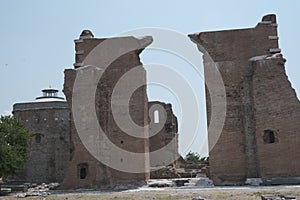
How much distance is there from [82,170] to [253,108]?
8628 mm

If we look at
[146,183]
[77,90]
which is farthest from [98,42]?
[146,183]

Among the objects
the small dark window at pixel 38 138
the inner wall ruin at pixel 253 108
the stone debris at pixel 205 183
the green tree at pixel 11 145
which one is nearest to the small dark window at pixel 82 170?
the green tree at pixel 11 145

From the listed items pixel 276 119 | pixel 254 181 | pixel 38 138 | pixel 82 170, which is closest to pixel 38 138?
pixel 38 138

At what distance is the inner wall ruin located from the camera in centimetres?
1889

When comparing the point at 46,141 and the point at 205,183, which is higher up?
the point at 46,141

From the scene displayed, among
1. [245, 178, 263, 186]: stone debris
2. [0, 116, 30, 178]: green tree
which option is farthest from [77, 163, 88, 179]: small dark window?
[245, 178, 263, 186]: stone debris

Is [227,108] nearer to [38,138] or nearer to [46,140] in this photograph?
[46,140]

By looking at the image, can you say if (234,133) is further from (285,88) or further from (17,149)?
(17,149)

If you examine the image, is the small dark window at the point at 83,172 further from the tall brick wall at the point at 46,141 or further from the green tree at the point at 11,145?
the tall brick wall at the point at 46,141

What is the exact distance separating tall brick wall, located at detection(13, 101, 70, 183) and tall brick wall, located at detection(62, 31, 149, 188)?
7.30m

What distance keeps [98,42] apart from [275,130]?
1019 centimetres

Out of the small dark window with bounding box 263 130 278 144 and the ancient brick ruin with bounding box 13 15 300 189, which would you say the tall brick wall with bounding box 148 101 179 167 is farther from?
the small dark window with bounding box 263 130 278 144

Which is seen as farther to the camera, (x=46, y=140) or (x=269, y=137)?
(x=46, y=140)

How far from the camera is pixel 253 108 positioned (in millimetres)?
19922
